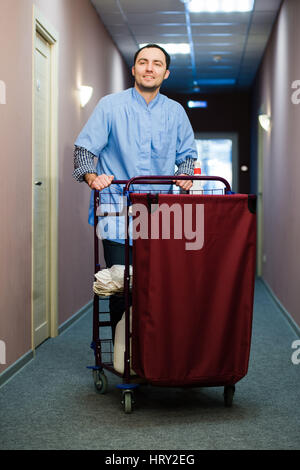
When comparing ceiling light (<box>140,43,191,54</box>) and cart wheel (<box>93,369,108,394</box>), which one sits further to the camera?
ceiling light (<box>140,43,191,54</box>)

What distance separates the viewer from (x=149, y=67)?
2.91 meters

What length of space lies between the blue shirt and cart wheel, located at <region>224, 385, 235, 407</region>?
0.94m

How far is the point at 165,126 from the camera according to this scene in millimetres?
2984

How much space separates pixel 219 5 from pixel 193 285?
3995 mm

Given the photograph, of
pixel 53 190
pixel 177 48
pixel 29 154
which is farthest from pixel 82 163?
pixel 177 48

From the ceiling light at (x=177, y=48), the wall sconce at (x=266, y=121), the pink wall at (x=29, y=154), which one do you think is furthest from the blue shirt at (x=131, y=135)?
the ceiling light at (x=177, y=48)

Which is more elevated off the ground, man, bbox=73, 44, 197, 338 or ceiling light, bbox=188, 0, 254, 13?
ceiling light, bbox=188, 0, 254, 13

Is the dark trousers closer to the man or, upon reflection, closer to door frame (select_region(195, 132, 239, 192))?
the man

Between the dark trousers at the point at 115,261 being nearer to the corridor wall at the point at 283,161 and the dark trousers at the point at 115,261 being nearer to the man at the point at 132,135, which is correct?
the man at the point at 132,135

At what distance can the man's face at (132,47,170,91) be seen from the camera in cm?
291

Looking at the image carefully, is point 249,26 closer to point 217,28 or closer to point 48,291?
point 217,28

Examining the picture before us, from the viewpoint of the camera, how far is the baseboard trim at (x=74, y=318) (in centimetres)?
446

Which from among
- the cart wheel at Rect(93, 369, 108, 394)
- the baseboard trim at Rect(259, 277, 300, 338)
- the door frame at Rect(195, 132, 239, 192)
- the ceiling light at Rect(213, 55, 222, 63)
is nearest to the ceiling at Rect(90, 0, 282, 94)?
the ceiling light at Rect(213, 55, 222, 63)

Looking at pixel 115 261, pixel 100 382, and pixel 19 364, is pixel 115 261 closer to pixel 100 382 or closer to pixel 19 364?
pixel 100 382
